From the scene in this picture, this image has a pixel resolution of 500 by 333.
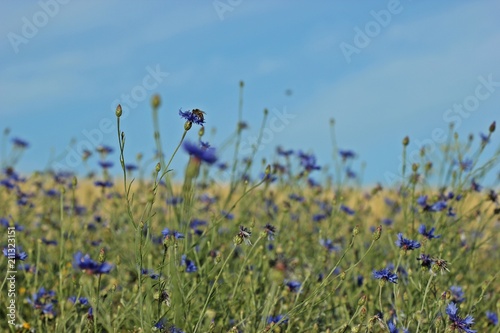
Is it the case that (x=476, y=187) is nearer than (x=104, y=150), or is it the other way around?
(x=476, y=187)

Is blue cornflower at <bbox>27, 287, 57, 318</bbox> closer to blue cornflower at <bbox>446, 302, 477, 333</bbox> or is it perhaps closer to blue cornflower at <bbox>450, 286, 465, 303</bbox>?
blue cornflower at <bbox>446, 302, 477, 333</bbox>

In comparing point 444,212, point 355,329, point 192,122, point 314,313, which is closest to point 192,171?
point 192,122

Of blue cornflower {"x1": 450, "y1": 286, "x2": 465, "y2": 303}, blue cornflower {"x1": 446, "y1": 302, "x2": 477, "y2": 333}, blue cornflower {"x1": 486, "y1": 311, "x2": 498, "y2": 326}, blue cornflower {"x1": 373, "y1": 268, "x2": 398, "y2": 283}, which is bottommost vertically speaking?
blue cornflower {"x1": 486, "y1": 311, "x2": 498, "y2": 326}

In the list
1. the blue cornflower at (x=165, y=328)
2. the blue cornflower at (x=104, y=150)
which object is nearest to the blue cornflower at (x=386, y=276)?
the blue cornflower at (x=165, y=328)

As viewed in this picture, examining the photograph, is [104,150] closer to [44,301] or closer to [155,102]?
[44,301]

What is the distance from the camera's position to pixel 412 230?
13.1 feet

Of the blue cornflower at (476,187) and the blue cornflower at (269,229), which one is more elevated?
the blue cornflower at (269,229)

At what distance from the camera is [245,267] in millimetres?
4086

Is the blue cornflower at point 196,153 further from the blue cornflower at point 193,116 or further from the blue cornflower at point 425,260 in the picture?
the blue cornflower at point 425,260

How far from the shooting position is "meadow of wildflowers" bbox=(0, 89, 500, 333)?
2.79 m

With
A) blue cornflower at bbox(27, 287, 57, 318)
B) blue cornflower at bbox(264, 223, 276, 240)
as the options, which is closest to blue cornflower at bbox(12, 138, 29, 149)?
blue cornflower at bbox(27, 287, 57, 318)

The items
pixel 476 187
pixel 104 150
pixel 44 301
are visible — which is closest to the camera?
pixel 44 301

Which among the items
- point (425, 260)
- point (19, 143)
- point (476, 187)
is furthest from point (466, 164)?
point (19, 143)

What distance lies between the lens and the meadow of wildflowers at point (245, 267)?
110 inches
